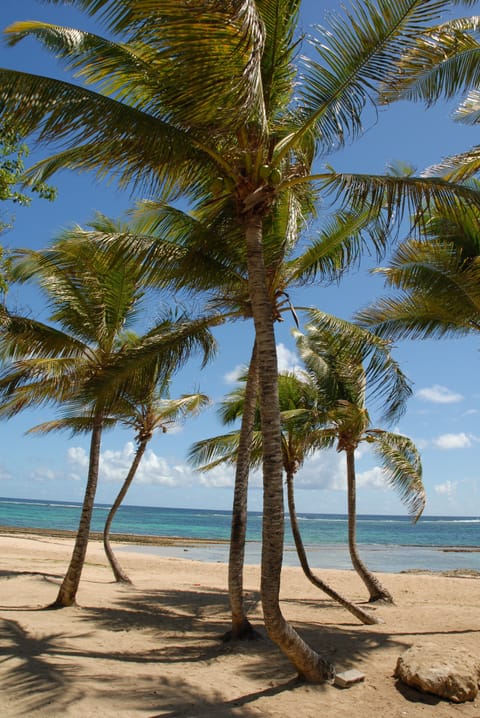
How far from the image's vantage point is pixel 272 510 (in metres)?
5.82

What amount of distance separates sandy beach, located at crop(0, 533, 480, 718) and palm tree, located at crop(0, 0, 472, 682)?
626mm

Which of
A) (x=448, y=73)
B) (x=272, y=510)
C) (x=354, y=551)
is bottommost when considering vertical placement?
(x=354, y=551)

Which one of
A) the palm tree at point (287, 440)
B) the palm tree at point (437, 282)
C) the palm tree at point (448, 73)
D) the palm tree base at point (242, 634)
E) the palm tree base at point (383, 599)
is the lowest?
the palm tree base at point (383, 599)

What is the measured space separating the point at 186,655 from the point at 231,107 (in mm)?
6352

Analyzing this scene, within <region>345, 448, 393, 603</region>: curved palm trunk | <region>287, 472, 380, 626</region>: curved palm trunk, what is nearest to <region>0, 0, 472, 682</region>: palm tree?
<region>287, 472, 380, 626</region>: curved palm trunk

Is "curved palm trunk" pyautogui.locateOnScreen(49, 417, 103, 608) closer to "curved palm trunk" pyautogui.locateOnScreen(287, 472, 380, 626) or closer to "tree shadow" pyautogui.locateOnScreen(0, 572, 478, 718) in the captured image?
"tree shadow" pyautogui.locateOnScreen(0, 572, 478, 718)

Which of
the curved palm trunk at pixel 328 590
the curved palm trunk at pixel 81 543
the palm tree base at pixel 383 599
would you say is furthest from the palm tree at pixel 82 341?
the palm tree base at pixel 383 599

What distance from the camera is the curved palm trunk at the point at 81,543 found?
955cm

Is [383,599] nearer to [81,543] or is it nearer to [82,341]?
[81,543]

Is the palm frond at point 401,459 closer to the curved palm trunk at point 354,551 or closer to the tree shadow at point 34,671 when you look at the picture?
the curved palm trunk at point 354,551

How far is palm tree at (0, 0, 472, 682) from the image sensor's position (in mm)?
5551

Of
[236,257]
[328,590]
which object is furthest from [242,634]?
[236,257]

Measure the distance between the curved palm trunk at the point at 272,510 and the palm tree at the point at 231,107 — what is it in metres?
0.01

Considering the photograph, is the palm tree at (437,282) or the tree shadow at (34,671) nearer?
the tree shadow at (34,671)
